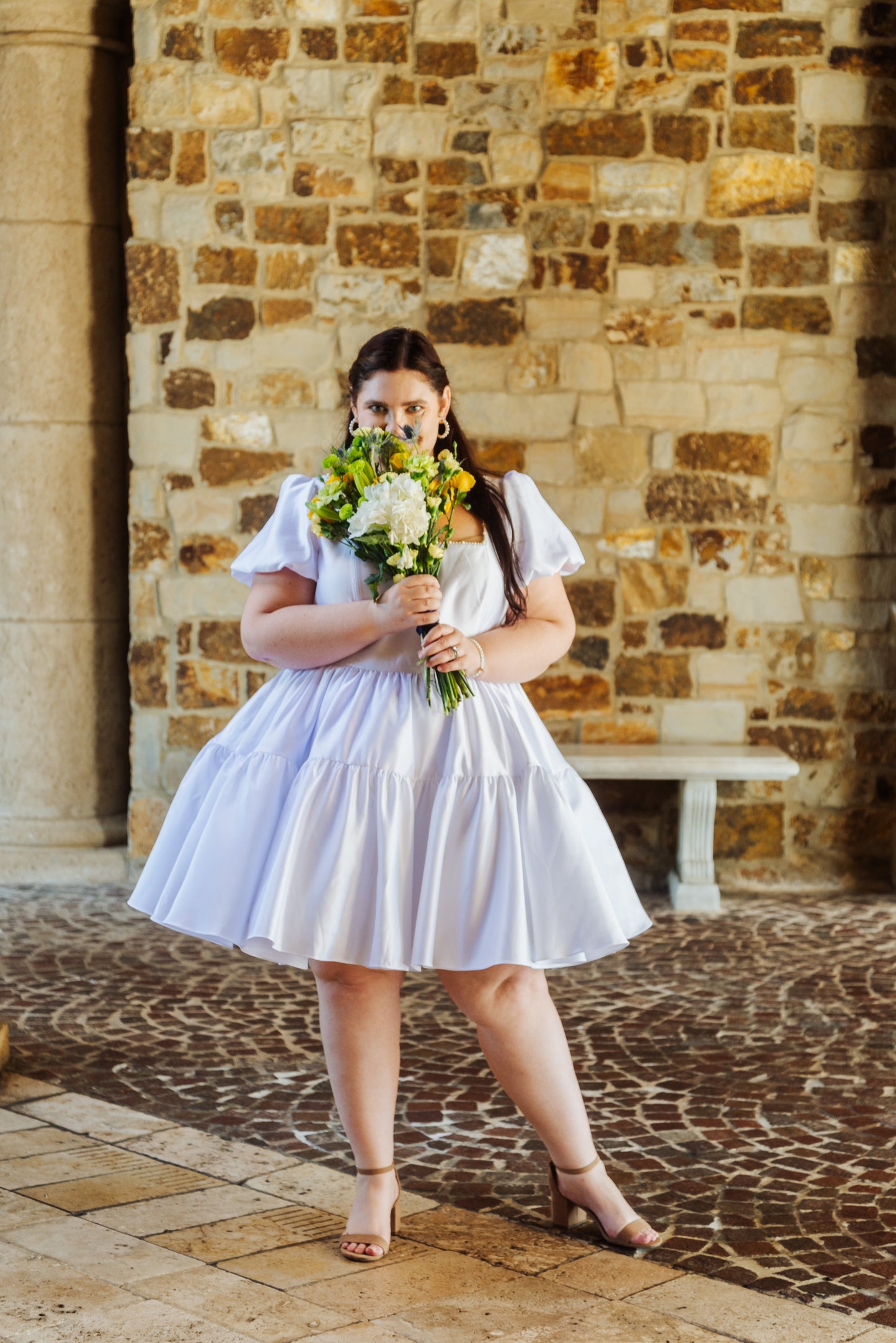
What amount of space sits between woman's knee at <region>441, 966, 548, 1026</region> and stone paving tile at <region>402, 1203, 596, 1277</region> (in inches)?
16.2

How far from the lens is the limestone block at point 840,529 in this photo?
609 cm

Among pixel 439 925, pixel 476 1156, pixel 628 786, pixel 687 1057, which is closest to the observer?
pixel 439 925

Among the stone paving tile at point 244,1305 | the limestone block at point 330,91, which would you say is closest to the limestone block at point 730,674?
the limestone block at point 330,91

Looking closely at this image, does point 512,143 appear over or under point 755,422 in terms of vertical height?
over

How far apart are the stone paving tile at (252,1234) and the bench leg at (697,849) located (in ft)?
10.4

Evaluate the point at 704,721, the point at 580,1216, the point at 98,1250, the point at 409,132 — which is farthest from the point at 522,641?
the point at 409,132

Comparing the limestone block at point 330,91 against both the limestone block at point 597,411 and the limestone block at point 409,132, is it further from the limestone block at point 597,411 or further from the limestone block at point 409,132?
the limestone block at point 597,411

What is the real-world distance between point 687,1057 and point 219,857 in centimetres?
186

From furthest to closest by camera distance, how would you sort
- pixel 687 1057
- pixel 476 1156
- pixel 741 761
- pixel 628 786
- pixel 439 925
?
1. pixel 628 786
2. pixel 741 761
3. pixel 687 1057
4. pixel 476 1156
5. pixel 439 925

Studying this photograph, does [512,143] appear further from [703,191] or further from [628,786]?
[628,786]

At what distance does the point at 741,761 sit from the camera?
5.76 metres

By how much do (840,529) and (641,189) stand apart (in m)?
1.52

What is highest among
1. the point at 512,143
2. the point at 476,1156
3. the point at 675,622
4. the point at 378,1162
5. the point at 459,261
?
the point at 512,143

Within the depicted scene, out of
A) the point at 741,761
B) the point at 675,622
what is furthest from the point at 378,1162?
the point at 675,622
